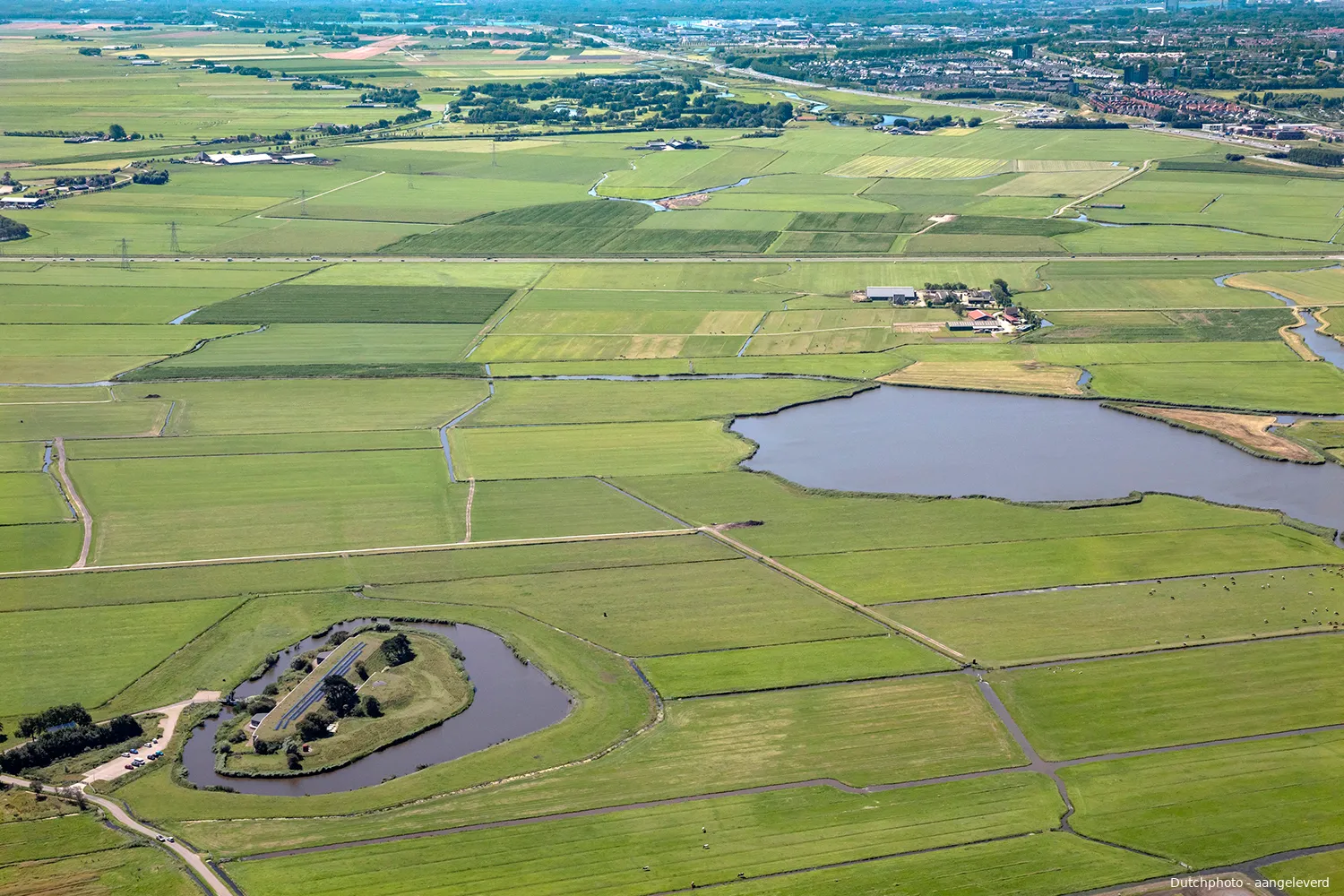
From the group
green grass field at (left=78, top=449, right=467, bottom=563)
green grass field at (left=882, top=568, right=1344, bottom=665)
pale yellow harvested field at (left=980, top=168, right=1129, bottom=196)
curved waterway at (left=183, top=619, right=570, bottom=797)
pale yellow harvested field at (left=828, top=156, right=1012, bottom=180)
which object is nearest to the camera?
curved waterway at (left=183, top=619, right=570, bottom=797)

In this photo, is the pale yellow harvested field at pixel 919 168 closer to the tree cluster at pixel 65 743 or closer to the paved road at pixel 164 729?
the paved road at pixel 164 729

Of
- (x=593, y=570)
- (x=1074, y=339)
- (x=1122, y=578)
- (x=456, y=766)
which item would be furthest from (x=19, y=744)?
(x=1074, y=339)

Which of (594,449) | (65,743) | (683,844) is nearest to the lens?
(683,844)

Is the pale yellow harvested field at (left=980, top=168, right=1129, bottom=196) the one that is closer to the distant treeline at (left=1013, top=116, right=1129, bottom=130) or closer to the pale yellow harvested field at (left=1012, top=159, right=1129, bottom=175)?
the pale yellow harvested field at (left=1012, top=159, right=1129, bottom=175)

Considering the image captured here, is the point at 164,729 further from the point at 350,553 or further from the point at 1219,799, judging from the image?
the point at 1219,799

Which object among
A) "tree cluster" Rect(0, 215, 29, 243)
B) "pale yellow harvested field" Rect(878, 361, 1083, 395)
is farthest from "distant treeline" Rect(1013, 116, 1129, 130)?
"tree cluster" Rect(0, 215, 29, 243)

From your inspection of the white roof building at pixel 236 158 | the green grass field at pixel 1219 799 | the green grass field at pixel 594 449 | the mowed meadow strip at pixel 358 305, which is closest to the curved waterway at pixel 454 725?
the green grass field at pixel 594 449

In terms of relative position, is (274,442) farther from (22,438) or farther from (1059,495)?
(1059,495)

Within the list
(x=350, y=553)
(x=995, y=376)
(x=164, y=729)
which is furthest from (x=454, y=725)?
(x=995, y=376)
